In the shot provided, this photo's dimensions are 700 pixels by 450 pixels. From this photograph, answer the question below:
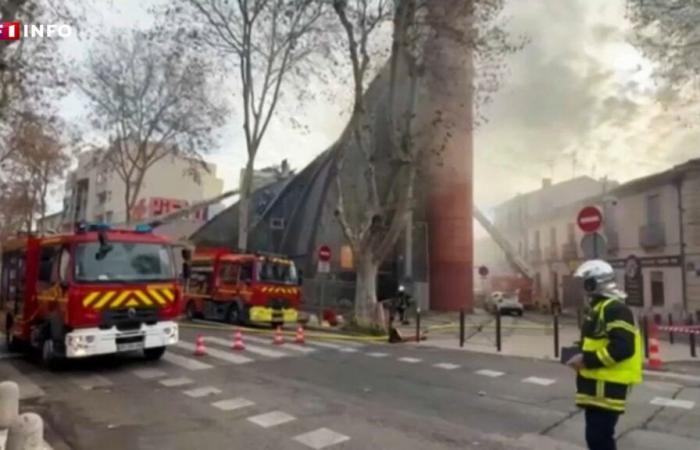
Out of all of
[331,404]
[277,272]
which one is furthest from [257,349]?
[277,272]

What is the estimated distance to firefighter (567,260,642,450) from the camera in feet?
12.9

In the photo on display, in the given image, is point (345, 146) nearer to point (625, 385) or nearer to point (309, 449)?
point (309, 449)

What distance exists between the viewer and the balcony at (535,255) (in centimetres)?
4397

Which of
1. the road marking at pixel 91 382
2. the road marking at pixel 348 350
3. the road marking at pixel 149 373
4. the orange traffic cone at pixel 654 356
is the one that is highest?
the orange traffic cone at pixel 654 356

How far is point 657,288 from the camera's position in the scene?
2708 centimetres

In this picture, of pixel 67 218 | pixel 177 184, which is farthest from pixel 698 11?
pixel 67 218

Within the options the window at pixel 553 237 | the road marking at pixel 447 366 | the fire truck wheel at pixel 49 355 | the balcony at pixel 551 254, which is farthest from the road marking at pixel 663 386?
the window at pixel 553 237

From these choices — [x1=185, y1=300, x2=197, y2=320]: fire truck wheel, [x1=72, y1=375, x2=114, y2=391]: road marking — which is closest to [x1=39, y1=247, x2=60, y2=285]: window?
[x1=72, y1=375, x2=114, y2=391]: road marking

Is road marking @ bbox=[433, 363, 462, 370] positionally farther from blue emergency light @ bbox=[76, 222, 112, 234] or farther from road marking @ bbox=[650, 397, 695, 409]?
blue emergency light @ bbox=[76, 222, 112, 234]

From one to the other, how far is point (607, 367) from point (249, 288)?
16528 millimetres

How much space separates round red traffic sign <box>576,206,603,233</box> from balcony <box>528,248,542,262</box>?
116 feet

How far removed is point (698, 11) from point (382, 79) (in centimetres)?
1040

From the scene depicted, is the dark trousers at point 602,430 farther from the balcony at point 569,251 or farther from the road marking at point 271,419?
the balcony at point 569,251

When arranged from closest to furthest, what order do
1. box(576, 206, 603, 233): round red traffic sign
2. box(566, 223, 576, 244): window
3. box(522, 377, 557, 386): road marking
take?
box(522, 377, 557, 386): road marking
box(576, 206, 603, 233): round red traffic sign
box(566, 223, 576, 244): window
